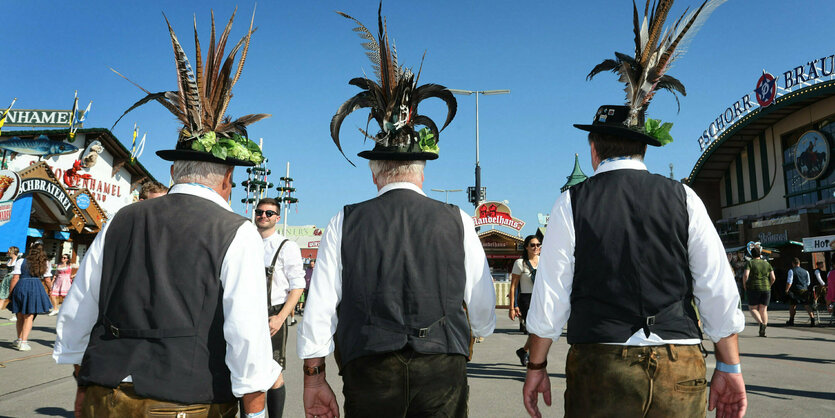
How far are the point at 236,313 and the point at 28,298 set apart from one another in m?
9.23

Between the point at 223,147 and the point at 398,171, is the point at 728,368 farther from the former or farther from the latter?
the point at 223,147

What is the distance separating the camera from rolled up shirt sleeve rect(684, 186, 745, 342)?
7.57ft

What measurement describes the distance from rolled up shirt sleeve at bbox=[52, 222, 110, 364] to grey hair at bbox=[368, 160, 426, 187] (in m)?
1.29

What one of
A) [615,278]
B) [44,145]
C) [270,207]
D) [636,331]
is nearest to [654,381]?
[636,331]

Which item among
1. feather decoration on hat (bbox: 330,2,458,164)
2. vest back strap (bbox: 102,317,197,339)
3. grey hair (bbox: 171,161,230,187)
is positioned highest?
feather decoration on hat (bbox: 330,2,458,164)

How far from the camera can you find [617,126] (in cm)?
262

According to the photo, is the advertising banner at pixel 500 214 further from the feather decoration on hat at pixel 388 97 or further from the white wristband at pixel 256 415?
the white wristband at pixel 256 415

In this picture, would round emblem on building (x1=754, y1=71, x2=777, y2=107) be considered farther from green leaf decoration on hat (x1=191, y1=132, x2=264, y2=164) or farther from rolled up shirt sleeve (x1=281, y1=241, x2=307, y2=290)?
green leaf decoration on hat (x1=191, y1=132, x2=264, y2=164)

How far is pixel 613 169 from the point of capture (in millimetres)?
2512

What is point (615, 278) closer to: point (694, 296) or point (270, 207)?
point (694, 296)

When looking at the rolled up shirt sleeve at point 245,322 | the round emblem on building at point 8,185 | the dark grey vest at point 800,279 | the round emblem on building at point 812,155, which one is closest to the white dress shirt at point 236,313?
the rolled up shirt sleeve at point 245,322

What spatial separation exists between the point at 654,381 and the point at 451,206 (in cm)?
118

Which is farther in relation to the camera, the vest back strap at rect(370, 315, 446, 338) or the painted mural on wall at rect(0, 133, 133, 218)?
the painted mural on wall at rect(0, 133, 133, 218)

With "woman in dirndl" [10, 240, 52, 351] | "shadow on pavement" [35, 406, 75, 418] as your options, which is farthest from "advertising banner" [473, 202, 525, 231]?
"shadow on pavement" [35, 406, 75, 418]
